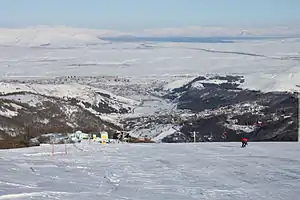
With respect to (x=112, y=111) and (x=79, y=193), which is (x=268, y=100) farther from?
(x=79, y=193)

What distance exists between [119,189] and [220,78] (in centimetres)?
10487

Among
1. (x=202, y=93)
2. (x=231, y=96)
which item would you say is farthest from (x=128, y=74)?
(x=231, y=96)

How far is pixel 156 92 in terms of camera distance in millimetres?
109750

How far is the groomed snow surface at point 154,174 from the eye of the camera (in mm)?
8531

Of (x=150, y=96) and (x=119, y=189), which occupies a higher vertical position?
(x=119, y=189)

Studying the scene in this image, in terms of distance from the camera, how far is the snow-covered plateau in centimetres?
5069

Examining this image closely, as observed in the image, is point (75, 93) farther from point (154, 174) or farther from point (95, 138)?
point (154, 174)

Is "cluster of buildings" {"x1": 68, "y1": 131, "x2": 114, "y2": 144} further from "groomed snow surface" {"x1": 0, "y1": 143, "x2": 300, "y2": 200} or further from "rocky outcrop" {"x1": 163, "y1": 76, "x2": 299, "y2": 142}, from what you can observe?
"rocky outcrop" {"x1": 163, "y1": 76, "x2": 299, "y2": 142}

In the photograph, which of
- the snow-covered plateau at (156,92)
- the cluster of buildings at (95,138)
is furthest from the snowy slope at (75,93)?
the cluster of buildings at (95,138)

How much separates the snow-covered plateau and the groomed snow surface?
68.1 ft

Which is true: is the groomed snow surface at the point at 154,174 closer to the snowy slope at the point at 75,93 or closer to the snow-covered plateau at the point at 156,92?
the snow-covered plateau at the point at 156,92

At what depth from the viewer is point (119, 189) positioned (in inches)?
353

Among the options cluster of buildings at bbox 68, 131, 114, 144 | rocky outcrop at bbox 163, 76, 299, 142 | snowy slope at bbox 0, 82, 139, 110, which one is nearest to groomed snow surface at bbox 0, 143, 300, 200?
cluster of buildings at bbox 68, 131, 114, 144

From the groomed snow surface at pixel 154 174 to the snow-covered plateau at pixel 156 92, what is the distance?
20.8m
